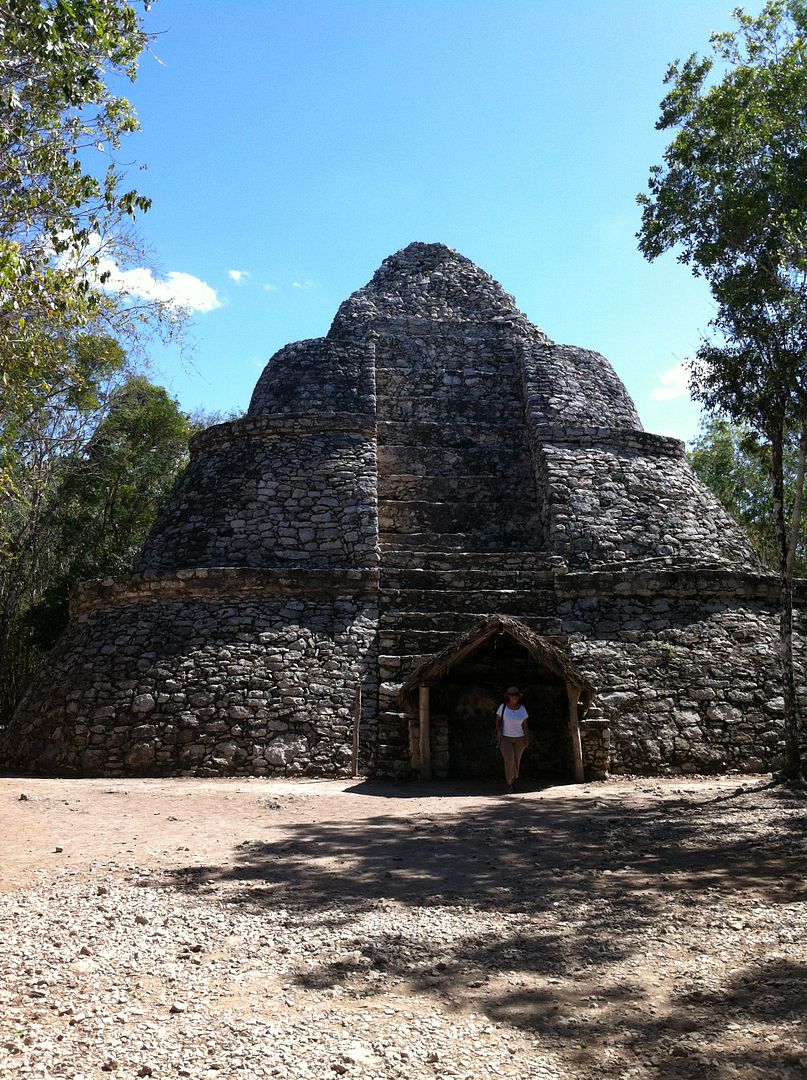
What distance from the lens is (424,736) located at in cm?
961

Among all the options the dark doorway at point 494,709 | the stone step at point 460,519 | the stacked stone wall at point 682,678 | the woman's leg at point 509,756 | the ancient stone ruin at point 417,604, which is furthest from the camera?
the stone step at point 460,519

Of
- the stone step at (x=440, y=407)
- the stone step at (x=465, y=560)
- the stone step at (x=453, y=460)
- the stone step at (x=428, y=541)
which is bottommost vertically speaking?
the stone step at (x=465, y=560)

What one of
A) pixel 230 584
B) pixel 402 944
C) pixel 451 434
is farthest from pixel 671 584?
pixel 402 944

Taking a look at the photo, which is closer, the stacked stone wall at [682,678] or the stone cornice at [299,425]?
the stacked stone wall at [682,678]

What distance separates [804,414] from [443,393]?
8.01 meters

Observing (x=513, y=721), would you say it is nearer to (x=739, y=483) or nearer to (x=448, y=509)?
(x=448, y=509)

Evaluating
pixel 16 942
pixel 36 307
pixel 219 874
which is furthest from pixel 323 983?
pixel 36 307

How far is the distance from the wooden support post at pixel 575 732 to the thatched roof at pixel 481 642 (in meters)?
0.09

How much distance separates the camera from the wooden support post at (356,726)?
32.9 ft

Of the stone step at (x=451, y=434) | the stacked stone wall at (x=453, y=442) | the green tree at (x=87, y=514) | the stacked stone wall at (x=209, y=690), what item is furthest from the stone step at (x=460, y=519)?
the green tree at (x=87, y=514)

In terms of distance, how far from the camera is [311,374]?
1586cm

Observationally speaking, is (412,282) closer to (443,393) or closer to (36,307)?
(443,393)

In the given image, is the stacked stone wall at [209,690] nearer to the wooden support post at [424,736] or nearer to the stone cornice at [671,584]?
the wooden support post at [424,736]

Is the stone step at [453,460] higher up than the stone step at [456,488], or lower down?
higher up
